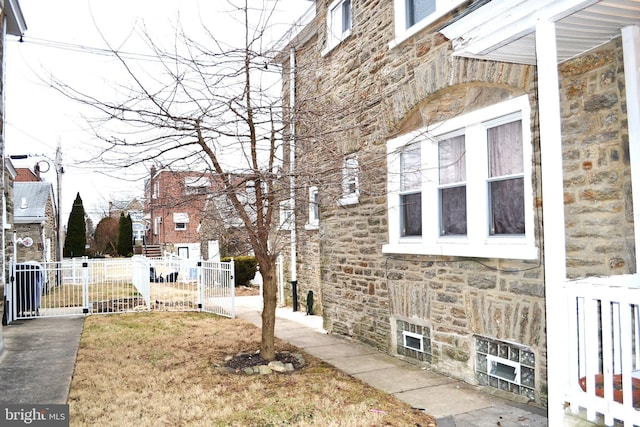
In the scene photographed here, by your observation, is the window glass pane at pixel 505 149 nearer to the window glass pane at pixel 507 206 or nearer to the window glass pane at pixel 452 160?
the window glass pane at pixel 507 206

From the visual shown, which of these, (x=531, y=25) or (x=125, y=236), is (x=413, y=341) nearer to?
(x=531, y=25)

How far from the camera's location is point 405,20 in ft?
21.2

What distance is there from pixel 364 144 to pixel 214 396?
4365 mm

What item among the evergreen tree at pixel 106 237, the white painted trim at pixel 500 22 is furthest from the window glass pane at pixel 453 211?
the evergreen tree at pixel 106 237

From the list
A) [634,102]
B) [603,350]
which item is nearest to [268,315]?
[603,350]

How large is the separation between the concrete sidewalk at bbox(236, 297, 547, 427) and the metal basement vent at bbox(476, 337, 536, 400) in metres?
0.17

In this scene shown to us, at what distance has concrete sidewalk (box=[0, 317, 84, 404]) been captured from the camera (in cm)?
511

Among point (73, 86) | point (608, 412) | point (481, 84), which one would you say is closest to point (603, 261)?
point (608, 412)

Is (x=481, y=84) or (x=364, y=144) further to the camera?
(x=364, y=144)

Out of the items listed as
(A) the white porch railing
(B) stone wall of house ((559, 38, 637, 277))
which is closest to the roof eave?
(B) stone wall of house ((559, 38, 637, 277))

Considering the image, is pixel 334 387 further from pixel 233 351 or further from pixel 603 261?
pixel 603 261

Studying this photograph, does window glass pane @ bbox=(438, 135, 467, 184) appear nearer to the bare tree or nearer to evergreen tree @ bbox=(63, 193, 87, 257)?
the bare tree

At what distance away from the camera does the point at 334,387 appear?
5.27 metres

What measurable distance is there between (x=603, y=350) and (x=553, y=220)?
0.92 m
